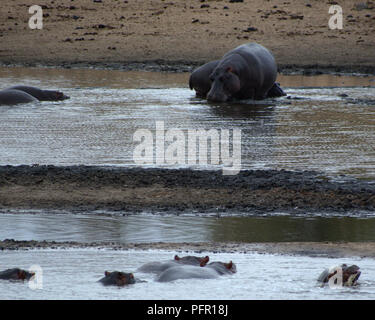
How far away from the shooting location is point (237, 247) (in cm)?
764

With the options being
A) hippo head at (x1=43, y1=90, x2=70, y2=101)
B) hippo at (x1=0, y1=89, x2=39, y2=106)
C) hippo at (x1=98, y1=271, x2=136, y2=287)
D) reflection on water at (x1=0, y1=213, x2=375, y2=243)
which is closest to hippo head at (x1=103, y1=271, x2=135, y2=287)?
hippo at (x1=98, y1=271, x2=136, y2=287)

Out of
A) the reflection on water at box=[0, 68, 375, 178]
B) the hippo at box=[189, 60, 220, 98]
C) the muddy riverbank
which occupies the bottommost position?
the reflection on water at box=[0, 68, 375, 178]

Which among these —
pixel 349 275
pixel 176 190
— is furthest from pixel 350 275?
pixel 176 190

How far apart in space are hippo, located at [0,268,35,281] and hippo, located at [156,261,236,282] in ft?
3.11

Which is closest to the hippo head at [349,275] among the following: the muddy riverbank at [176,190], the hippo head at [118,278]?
the hippo head at [118,278]

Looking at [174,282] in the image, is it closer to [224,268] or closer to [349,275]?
[224,268]

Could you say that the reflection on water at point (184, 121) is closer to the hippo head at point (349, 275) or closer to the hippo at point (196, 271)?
the hippo head at point (349, 275)

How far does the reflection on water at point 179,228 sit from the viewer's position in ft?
26.0

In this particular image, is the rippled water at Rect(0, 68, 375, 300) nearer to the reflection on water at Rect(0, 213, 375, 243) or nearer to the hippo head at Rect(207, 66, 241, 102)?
the reflection on water at Rect(0, 213, 375, 243)

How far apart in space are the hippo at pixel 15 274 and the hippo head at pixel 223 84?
11202mm

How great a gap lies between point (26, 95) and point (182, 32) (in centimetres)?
1092

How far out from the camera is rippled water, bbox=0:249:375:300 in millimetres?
6391
